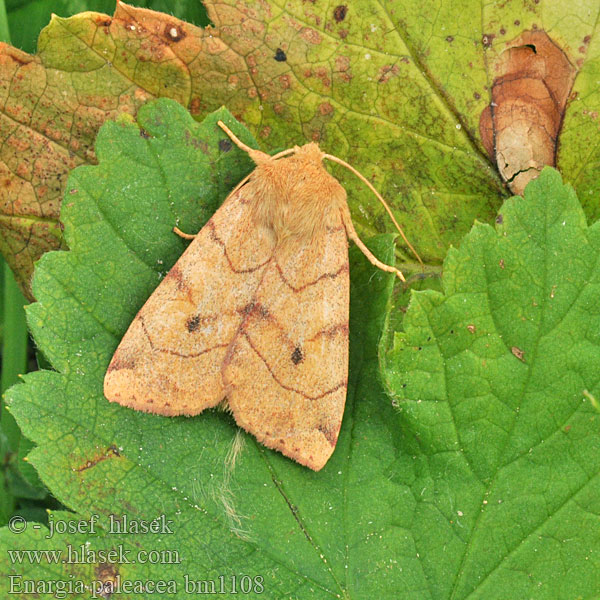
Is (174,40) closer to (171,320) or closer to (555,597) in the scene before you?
(171,320)

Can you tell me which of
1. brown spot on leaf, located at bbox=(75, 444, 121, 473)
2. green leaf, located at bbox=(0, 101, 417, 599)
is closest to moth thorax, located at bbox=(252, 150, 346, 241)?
green leaf, located at bbox=(0, 101, 417, 599)

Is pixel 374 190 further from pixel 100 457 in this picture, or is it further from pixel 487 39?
pixel 100 457

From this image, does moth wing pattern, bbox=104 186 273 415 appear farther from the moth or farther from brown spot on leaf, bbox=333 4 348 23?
brown spot on leaf, bbox=333 4 348 23

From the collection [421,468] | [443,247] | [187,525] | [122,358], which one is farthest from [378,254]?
[187,525]

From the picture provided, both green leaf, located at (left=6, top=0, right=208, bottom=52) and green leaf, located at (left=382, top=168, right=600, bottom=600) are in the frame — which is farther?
green leaf, located at (left=6, top=0, right=208, bottom=52)

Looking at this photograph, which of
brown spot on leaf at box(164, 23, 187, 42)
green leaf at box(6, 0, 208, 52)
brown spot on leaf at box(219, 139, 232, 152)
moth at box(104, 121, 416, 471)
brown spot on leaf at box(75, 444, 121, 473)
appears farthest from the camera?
green leaf at box(6, 0, 208, 52)

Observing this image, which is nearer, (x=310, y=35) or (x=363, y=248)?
(x=363, y=248)

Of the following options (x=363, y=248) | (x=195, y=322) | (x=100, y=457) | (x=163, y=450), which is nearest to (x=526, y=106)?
(x=363, y=248)
